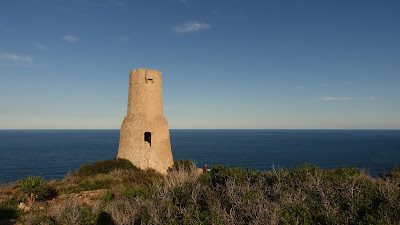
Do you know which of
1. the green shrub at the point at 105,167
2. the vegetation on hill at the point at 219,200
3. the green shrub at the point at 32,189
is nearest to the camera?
the vegetation on hill at the point at 219,200

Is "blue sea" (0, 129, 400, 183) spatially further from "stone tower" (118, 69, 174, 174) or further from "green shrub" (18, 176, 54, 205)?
"green shrub" (18, 176, 54, 205)

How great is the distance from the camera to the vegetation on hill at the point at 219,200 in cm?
548

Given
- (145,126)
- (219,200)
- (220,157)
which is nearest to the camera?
(219,200)

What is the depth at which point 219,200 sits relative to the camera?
23.7ft

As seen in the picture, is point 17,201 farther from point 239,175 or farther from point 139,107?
point 239,175

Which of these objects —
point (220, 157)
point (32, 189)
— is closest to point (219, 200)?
point (32, 189)

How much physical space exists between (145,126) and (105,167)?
4.24 metres

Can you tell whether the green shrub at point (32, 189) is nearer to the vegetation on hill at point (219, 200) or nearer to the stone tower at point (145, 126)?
the vegetation on hill at point (219, 200)

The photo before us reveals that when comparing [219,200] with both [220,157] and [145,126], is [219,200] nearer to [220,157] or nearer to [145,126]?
[145,126]

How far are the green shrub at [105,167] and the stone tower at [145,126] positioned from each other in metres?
0.43

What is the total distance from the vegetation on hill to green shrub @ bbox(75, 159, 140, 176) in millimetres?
1082

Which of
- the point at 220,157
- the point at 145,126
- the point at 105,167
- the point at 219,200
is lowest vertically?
the point at 220,157

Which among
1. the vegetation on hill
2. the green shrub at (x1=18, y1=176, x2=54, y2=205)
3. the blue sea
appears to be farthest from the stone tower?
the blue sea

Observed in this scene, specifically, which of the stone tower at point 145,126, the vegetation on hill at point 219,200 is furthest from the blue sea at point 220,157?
the vegetation on hill at point 219,200
